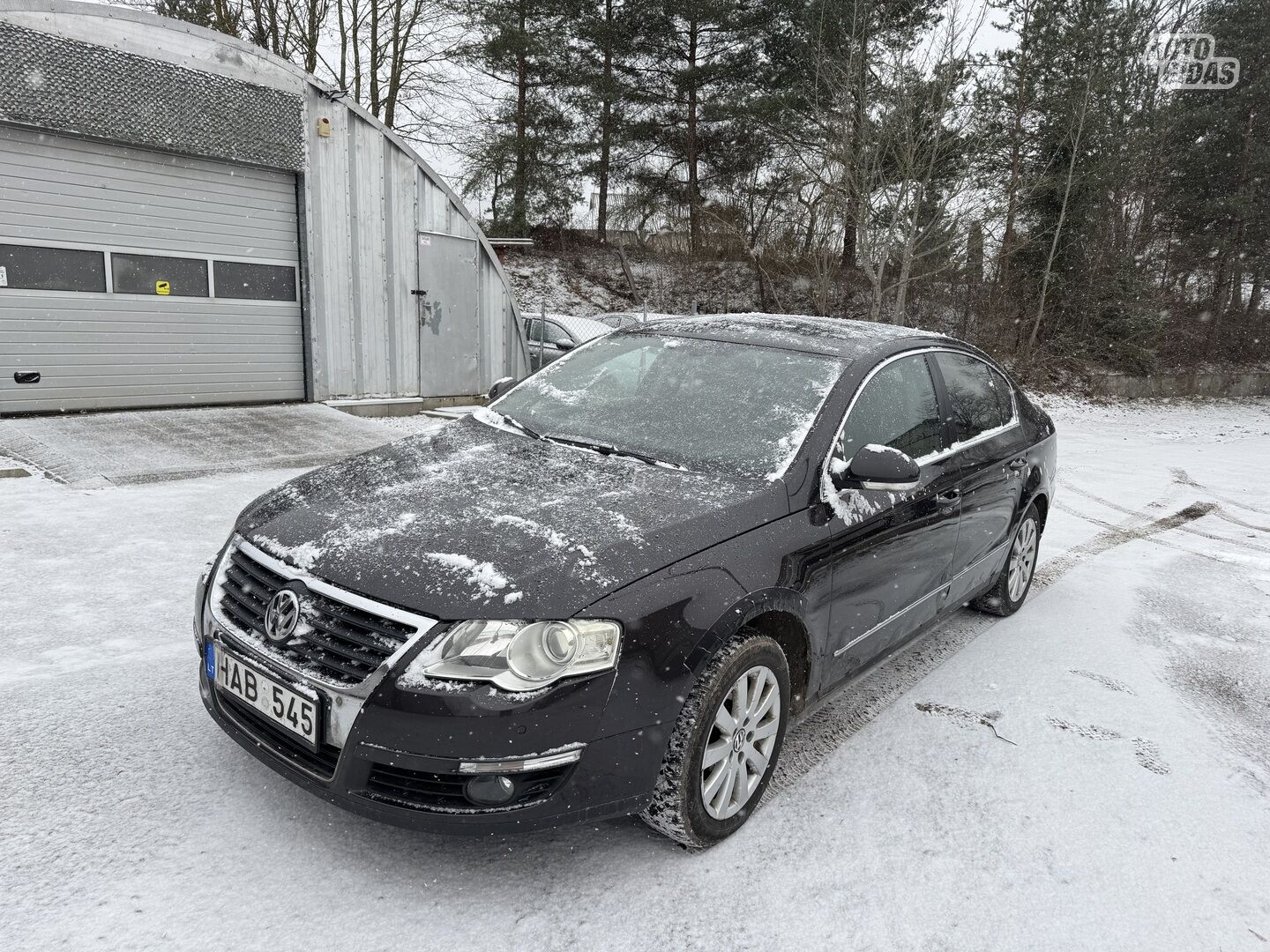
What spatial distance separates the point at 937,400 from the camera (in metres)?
3.88

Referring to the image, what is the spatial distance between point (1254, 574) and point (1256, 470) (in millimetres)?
7066

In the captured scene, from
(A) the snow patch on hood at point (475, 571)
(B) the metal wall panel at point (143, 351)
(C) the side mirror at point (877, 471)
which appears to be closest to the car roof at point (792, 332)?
(C) the side mirror at point (877, 471)

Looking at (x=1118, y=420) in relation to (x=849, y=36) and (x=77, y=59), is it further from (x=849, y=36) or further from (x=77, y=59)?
(x=77, y=59)

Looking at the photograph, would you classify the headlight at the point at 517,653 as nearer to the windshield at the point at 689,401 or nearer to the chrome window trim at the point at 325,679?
the chrome window trim at the point at 325,679

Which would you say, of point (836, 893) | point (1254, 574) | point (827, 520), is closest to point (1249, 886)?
point (836, 893)

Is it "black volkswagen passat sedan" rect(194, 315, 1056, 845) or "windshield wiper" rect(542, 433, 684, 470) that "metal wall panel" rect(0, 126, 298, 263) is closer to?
"black volkswagen passat sedan" rect(194, 315, 1056, 845)

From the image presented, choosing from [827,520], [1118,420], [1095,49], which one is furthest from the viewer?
[1095,49]

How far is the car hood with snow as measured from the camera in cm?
226

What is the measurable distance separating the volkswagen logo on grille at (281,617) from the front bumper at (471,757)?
0.28 feet

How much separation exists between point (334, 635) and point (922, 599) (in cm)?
247

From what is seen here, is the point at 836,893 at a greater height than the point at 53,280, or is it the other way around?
the point at 53,280

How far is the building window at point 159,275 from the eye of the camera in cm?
918

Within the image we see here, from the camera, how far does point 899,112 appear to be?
52.5 feet

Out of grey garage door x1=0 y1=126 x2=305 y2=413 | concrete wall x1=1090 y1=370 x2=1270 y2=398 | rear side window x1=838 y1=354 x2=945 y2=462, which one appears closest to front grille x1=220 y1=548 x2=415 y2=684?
rear side window x1=838 y1=354 x2=945 y2=462
